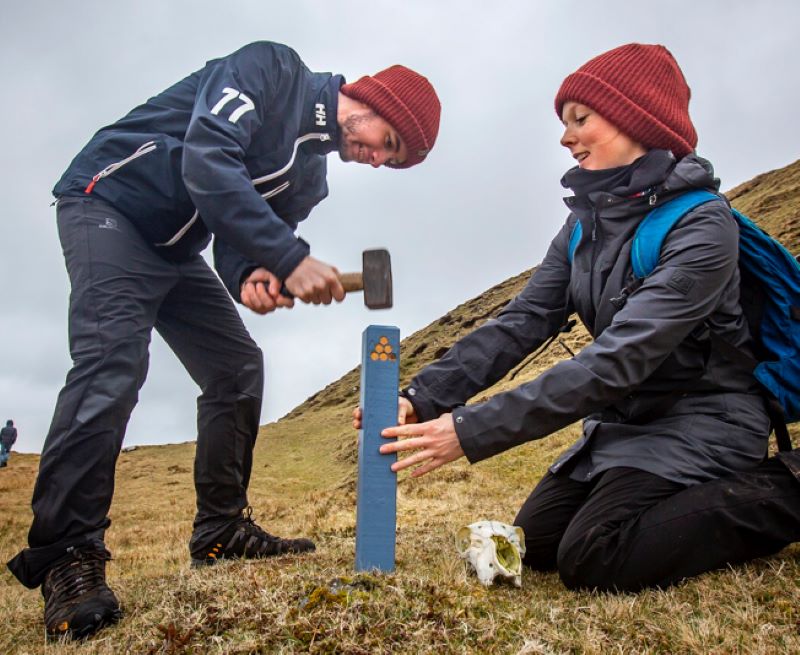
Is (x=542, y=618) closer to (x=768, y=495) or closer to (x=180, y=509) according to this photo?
(x=768, y=495)

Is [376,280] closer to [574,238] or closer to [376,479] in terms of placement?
[376,479]

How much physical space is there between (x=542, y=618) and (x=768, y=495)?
1.68 meters

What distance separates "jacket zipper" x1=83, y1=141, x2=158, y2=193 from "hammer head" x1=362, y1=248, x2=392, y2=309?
5.72 ft

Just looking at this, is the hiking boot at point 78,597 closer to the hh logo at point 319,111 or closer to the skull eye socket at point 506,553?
the skull eye socket at point 506,553

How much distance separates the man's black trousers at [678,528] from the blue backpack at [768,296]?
0.40 m

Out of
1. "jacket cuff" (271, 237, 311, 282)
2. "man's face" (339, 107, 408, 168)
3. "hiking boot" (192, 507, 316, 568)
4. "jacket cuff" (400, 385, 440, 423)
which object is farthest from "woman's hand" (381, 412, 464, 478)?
"man's face" (339, 107, 408, 168)

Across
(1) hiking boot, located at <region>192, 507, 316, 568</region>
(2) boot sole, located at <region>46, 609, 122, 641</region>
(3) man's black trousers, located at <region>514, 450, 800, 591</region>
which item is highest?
(1) hiking boot, located at <region>192, 507, 316, 568</region>

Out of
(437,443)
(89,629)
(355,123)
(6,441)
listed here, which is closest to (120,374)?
(89,629)

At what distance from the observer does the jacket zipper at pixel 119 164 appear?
440 centimetres

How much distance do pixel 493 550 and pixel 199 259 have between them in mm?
3210

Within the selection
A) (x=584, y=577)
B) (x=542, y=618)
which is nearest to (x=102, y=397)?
(x=542, y=618)

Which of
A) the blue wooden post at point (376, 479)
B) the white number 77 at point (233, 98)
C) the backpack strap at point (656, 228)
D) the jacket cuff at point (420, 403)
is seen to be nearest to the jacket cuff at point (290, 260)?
the blue wooden post at point (376, 479)

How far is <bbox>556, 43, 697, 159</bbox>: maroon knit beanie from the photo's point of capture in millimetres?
4508

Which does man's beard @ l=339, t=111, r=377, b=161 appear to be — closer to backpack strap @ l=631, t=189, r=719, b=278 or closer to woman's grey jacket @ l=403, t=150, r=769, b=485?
woman's grey jacket @ l=403, t=150, r=769, b=485
